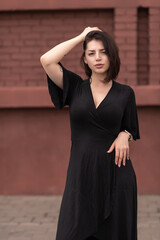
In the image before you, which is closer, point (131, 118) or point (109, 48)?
point (109, 48)

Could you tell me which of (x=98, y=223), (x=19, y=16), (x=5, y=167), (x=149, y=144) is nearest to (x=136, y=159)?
(x=149, y=144)

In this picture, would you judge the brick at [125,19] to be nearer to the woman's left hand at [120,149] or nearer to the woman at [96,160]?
the woman at [96,160]

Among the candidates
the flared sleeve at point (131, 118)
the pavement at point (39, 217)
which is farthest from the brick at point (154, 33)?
the flared sleeve at point (131, 118)

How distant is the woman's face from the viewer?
3.57 metres

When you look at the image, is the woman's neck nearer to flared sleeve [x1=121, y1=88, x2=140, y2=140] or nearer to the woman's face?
the woman's face

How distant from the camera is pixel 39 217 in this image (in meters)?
6.32

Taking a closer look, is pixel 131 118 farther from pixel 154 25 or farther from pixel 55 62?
pixel 154 25

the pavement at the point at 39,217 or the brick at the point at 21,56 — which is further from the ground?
the brick at the point at 21,56

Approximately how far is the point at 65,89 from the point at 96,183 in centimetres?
69

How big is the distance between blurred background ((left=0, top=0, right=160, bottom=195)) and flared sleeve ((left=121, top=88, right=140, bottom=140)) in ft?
12.4

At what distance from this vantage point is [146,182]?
25.0ft

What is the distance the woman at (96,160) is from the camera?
11.8ft

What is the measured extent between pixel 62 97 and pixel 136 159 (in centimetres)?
404

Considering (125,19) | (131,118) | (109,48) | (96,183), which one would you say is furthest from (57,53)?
(125,19)
